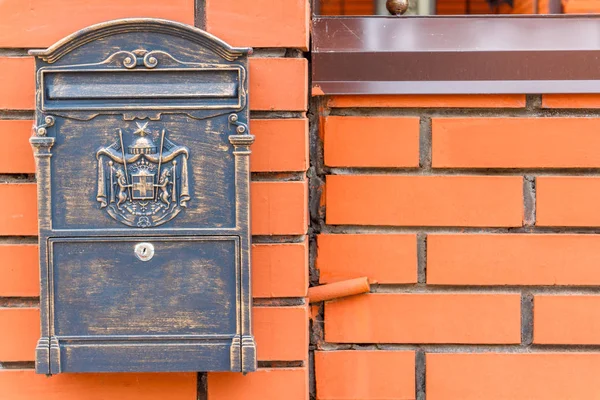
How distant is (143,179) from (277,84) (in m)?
0.37

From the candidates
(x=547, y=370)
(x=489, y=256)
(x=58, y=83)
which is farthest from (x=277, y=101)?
(x=547, y=370)

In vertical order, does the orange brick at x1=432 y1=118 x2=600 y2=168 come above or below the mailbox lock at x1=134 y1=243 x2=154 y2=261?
above

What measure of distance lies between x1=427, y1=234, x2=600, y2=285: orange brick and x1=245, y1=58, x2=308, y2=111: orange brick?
490 mm

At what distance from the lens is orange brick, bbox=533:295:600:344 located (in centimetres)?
168

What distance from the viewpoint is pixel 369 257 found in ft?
5.57

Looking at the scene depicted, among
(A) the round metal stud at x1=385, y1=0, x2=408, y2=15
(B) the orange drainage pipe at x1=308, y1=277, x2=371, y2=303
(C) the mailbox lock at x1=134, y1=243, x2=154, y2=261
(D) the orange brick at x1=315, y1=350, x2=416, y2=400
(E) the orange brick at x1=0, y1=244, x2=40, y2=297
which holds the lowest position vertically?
(D) the orange brick at x1=315, y1=350, x2=416, y2=400

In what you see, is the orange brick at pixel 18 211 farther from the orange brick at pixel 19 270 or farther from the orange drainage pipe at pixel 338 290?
the orange drainage pipe at pixel 338 290

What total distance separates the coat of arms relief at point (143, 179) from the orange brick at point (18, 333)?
0.35m

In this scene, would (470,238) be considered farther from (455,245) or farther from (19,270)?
(19,270)

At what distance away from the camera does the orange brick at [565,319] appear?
168 cm

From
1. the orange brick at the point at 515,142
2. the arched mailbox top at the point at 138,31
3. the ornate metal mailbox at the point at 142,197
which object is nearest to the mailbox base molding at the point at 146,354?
the ornate metal mailbox at the point at 142,197

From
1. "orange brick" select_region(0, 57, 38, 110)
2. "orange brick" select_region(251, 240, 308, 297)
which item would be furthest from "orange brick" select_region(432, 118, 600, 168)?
"orange brick" select_region(0, 57, 38, 110)

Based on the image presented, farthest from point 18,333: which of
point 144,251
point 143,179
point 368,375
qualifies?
point 368,375

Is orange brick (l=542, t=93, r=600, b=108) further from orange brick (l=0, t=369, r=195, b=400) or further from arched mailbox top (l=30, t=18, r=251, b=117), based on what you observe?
orange brick (l=0, t=369, r=195, b=400)
